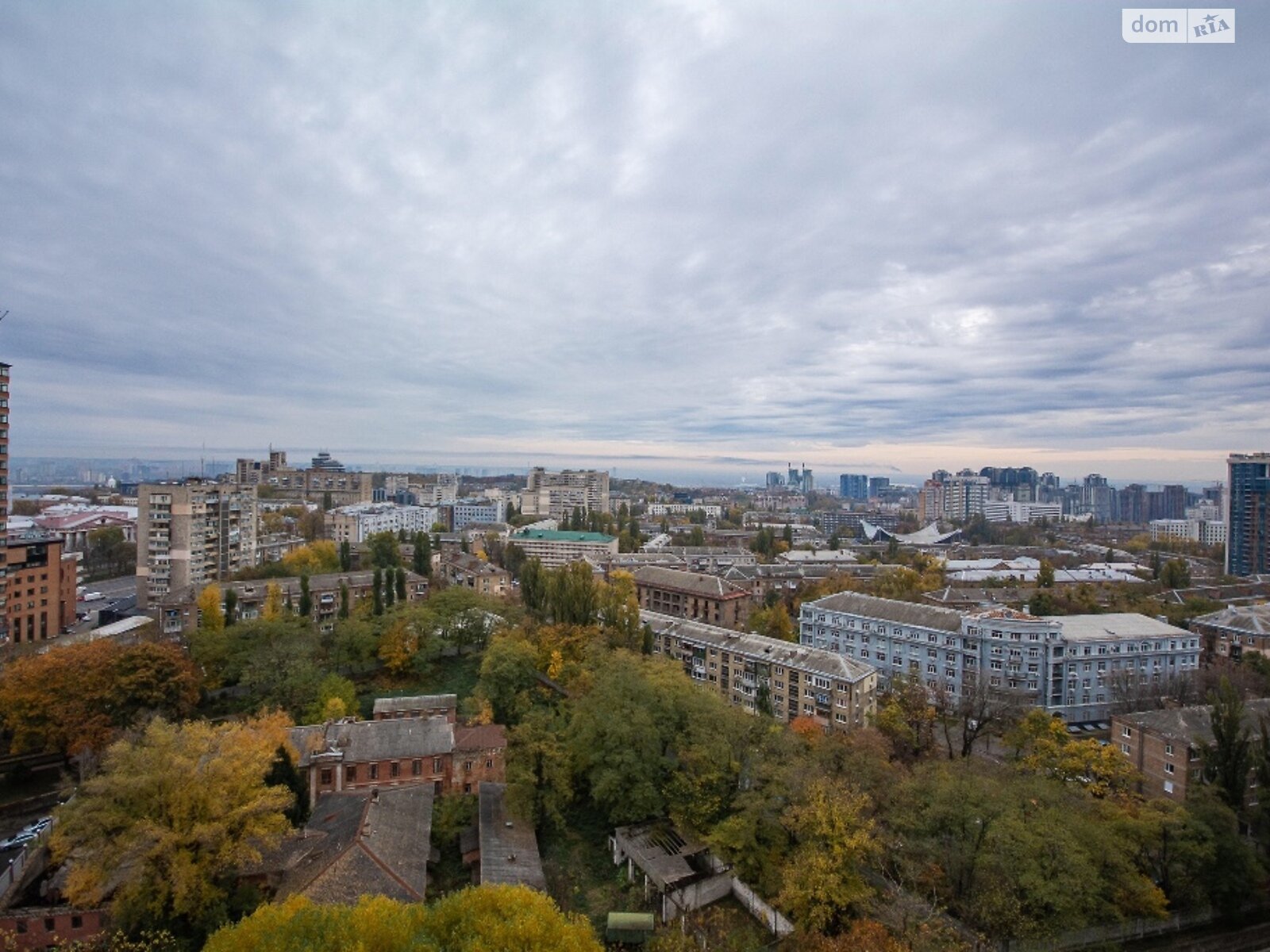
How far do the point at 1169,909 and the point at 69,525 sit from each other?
69.4m

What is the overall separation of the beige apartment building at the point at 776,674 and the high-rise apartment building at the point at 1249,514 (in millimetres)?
51964

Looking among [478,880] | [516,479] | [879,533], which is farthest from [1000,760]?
[516,479]

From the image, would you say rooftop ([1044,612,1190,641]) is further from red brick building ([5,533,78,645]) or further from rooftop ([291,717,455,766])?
red brick building ([5,533,78,645])

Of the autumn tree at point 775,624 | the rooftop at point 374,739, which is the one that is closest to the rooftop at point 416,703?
the rooftop at point 374,739

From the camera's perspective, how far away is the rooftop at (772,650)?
2544cm

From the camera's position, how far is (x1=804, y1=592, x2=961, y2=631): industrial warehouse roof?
99.1 feet

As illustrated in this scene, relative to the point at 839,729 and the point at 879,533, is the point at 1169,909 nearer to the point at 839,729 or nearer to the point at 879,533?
the point at 839,729

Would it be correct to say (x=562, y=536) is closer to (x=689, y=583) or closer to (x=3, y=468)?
(x=689, y=583)

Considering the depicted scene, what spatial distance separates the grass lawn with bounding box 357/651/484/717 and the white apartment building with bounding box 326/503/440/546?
24.2 meters

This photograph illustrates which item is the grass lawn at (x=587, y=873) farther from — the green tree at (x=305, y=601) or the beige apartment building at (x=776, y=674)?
the green tree at (x=305, y=601)

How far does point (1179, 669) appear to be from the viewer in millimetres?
29422

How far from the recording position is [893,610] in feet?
104

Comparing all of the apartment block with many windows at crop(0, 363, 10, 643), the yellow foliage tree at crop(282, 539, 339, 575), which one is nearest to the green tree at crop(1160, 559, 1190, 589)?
the yellow foliage tree at crop(282, 539, 339, 575)

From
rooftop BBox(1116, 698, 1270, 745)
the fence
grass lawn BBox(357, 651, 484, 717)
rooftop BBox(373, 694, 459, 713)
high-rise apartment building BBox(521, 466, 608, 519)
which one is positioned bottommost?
the fence
